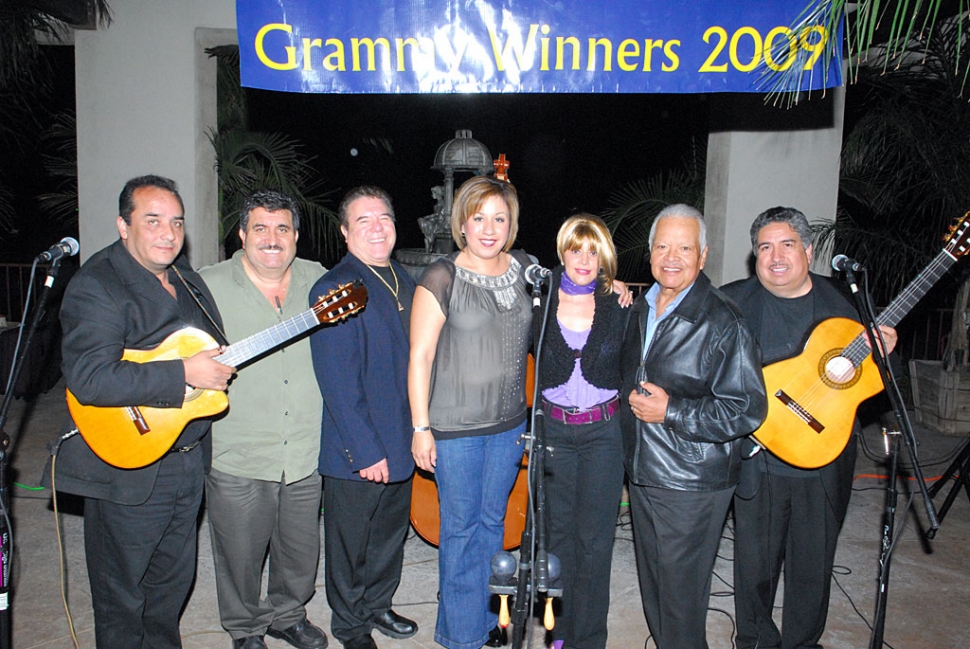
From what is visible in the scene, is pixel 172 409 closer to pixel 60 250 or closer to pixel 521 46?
pixel 60 250

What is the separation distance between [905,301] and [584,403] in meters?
1.53

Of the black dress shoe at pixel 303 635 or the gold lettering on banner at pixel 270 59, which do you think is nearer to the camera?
the black dress shoe at pixel 303 635

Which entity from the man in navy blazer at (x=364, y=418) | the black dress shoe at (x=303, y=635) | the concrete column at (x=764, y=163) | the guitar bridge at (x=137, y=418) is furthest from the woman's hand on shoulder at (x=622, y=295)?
the concrete column at (x=764, y=163)

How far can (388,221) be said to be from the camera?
11.1 ft

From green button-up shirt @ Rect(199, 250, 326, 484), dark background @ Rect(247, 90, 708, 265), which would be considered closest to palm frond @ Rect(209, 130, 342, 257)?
green button-up shirt @ Rect(199, 250, 326, 484)

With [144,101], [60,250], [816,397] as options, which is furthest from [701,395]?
[144,101]

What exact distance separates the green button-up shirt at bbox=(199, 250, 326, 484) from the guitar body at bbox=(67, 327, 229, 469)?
0.21 meters

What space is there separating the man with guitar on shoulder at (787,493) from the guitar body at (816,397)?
42 mm

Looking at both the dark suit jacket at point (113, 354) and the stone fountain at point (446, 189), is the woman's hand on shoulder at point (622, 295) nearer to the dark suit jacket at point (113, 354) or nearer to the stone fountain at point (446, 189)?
the dark suit jacket at point (113, 354)

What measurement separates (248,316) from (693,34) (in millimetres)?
2627

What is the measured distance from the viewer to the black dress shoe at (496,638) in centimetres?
352

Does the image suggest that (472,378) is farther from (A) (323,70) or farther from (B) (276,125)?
(B) (276,125)

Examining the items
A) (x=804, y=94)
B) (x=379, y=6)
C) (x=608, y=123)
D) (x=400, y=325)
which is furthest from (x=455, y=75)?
(x=608, y=123)

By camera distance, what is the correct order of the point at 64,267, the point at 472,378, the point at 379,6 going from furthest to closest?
the point at 64,267
the point at 379,6
the point at 472,378
